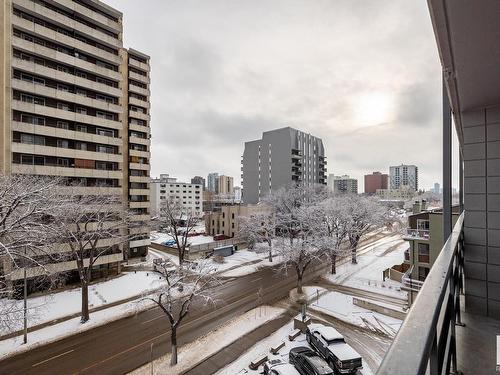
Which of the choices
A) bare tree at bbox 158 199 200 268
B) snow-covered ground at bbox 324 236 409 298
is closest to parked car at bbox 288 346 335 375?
snow-covered ground at bbox 324 236 409 298

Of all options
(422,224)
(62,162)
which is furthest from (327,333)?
(62,162)

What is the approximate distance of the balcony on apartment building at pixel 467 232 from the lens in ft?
3.65

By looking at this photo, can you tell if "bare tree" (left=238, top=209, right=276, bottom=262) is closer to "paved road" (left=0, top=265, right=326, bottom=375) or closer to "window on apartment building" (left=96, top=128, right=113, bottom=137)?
"paved road" (left=0, top=265, right=326, bottom=375)

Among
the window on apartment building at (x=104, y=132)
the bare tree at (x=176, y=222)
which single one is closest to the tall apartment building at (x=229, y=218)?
the bare tree at (x=176, y=222)

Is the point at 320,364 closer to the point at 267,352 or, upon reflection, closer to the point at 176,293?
the point at 267,352

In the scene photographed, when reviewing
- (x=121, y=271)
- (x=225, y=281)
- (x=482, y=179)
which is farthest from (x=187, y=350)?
(x=121, y=271)

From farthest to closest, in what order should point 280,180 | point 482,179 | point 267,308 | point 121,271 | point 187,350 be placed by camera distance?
1. point 280,180
2. point 121,271
3. point 267,308
4. point 187,350
5. point 482,179

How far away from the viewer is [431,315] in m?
1.07

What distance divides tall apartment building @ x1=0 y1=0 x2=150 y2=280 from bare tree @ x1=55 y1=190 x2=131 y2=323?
1946 mm

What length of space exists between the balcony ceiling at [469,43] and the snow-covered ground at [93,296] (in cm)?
1533

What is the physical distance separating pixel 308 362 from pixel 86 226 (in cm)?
1669

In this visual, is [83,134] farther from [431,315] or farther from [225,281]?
[431,315]

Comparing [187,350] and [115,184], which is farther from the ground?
[115,184]

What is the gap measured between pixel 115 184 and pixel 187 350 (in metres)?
18.5
